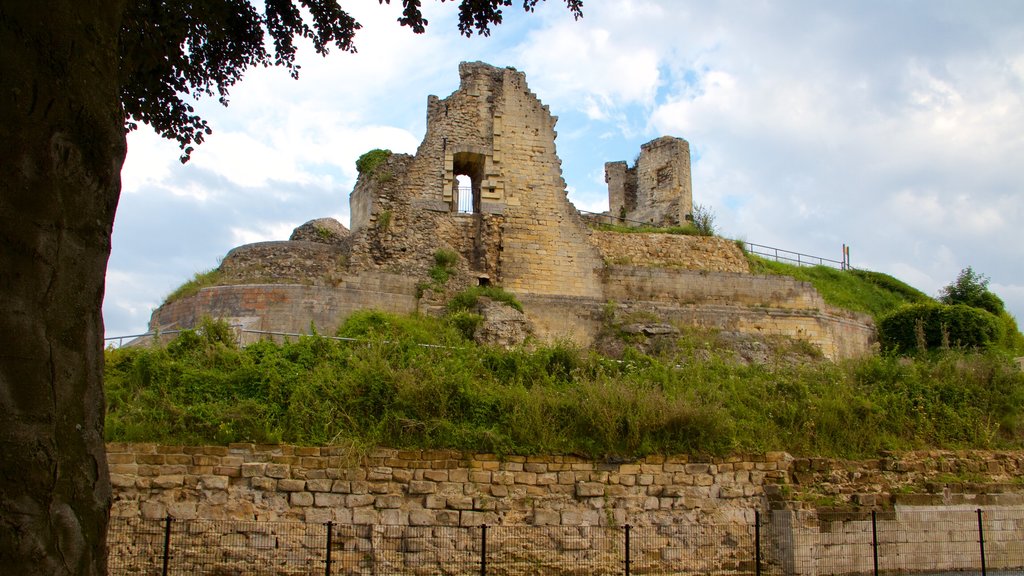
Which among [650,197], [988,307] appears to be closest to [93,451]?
[650,197]

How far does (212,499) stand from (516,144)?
1412 centimetres

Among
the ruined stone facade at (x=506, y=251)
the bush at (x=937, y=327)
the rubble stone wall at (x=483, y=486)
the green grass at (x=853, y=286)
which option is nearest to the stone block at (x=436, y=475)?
the rubble stone wall at (x=483, y=486)

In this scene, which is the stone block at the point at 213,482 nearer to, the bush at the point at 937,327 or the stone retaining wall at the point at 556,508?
the stone retaining wall at the point at 556,508

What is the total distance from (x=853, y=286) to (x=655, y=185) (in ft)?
25.7

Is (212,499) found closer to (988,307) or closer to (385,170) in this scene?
(385,170)

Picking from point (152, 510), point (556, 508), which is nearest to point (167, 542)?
point (152, 510)

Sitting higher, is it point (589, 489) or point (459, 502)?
point (589, 489)

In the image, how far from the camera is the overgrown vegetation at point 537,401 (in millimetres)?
11844

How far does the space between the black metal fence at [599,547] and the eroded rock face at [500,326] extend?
6809mm

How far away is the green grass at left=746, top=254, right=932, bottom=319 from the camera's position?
27.6 metres

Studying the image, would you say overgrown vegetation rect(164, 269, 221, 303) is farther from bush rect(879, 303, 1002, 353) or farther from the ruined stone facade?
bush rect(879, 303, 1002, 353)

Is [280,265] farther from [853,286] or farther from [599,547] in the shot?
[853,286]

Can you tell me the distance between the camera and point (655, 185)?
31891mm

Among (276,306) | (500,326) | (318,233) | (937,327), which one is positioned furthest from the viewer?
(937,327)
